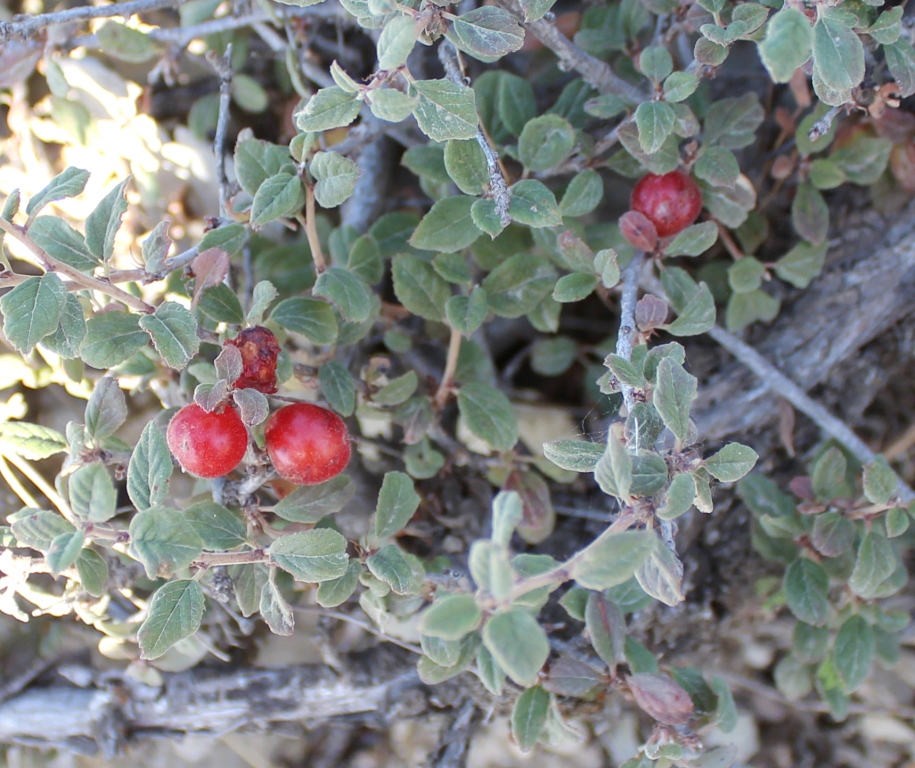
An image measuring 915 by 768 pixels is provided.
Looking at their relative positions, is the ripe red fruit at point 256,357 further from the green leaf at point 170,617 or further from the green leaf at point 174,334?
the green leaf at point 170,617

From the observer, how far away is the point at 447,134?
1525 millimetres

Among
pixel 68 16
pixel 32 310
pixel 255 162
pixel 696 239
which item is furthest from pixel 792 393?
pixel 68 16

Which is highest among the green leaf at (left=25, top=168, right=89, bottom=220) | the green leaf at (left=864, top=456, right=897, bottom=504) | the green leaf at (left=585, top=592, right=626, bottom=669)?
the green leaf at (left=25, top=168, right=89, bottom=220)

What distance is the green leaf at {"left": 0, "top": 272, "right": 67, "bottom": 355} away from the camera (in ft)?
4.81

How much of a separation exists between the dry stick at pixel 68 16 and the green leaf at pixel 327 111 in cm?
67

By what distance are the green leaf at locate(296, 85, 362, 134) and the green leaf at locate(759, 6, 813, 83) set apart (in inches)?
28.4

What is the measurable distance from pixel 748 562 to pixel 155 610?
5.61 feet

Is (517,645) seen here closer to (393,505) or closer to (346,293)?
(393,505)

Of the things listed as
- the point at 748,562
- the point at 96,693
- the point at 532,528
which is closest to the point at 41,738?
the point at 96,693

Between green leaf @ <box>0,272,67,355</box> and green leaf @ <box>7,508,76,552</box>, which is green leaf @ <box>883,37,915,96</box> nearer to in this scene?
green leaf @ <box>0,272,67,355</box>

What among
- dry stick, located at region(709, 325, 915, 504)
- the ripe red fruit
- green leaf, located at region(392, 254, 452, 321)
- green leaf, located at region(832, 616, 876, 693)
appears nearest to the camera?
the ripe red fruit

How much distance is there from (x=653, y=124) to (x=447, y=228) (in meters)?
0.51

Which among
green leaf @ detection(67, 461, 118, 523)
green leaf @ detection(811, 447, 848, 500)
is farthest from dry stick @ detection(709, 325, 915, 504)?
green leaf @ detection(67, 461, 118, 523)

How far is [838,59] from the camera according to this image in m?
1.42
